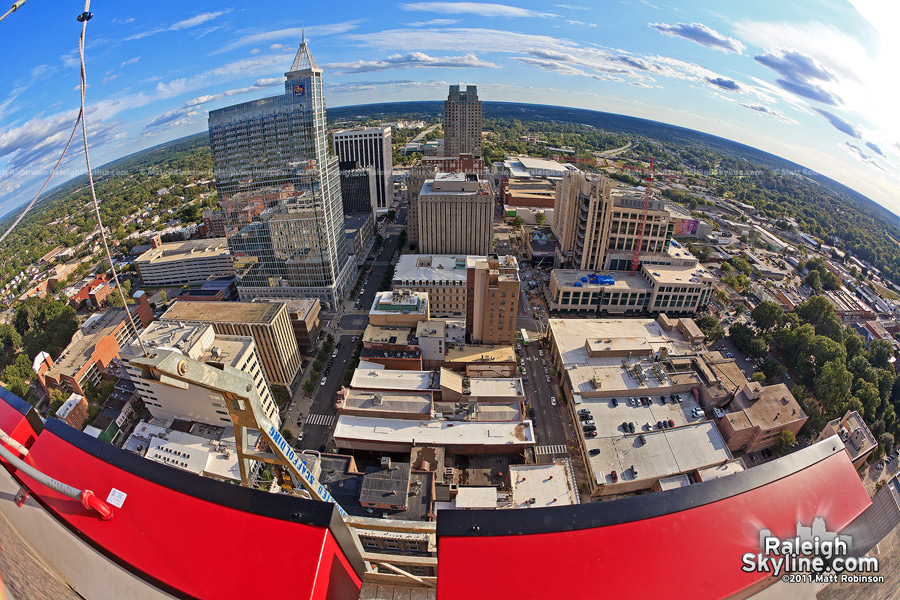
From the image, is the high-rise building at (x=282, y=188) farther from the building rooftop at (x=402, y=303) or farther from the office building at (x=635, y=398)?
the office building at (x=635, y=398)

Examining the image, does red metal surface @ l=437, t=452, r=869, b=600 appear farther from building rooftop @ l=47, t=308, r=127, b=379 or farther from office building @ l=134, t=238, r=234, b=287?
office building @ l=134, t=238, r=234, b=287

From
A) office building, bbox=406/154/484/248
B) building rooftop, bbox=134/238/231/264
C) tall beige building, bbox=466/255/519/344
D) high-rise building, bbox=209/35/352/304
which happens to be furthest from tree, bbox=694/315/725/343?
building rooftop, bbox=134/238/231/264

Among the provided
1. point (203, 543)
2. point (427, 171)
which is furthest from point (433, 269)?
point (203, 543)

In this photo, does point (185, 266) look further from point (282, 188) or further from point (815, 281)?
point (815, 281)

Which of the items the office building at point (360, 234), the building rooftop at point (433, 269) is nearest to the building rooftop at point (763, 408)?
the building rooftop at point (433, 269)

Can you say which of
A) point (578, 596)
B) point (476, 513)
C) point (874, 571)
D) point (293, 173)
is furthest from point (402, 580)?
point (293, 173)

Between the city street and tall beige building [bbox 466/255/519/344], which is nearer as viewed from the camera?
the city street
